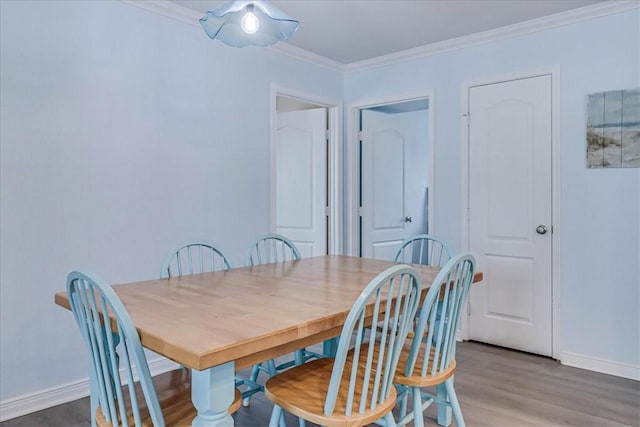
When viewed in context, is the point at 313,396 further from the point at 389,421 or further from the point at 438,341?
the point at 438,341

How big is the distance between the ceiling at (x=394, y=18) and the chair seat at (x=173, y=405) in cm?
233

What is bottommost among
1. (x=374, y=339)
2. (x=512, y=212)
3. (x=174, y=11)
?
(x=374, y=339)

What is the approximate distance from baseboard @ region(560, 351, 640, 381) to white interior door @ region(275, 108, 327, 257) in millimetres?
2167

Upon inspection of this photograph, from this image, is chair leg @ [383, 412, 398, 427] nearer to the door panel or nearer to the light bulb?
the light bulb

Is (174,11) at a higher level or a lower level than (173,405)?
higher

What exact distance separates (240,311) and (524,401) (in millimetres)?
1850

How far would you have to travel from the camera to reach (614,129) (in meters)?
2.91

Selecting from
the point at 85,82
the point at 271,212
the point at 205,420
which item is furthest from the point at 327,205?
the point at 205,420

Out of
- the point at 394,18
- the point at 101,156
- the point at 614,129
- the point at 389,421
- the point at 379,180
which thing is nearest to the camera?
the point at 389,421

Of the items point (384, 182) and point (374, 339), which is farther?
point (384, 182)

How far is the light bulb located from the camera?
1851 millimetres

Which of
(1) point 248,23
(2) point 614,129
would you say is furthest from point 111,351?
(2) point 614,129

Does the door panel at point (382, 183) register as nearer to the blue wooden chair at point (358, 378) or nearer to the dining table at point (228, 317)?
the dining table at point (228, 317)

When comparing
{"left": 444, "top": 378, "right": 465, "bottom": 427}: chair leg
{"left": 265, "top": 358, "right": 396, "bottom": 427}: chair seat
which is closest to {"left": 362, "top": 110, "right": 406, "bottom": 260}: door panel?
{"left": 444, "top": 378, "right": 465, "bottom": 427}: chair leg
